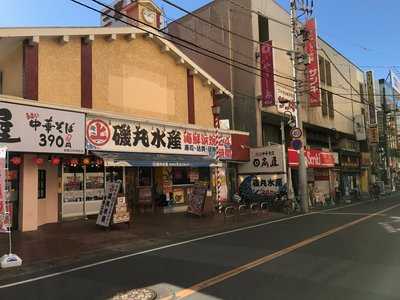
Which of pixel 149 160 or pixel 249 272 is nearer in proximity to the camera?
pixel 249 272

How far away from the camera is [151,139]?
19.5m

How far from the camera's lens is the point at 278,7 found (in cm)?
3112

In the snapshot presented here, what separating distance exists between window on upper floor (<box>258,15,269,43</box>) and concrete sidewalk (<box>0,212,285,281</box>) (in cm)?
1376

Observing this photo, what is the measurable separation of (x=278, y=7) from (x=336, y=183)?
664 inches

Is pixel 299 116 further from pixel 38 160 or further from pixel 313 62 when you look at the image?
pixel 38 160

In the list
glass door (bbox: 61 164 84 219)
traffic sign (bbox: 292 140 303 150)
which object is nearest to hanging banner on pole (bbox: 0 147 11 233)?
glass door (bbox: 61 164 84 219)

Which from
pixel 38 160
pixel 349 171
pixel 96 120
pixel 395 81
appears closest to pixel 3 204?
pixel 38 160

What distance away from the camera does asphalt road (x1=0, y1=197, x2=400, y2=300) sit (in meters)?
7.00

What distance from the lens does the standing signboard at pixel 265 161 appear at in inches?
994

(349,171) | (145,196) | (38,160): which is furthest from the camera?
(349,171)

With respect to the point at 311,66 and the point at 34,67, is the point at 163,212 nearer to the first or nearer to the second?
the point at 34,67

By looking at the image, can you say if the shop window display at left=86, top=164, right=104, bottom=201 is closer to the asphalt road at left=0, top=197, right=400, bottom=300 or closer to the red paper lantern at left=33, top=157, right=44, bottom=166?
the red paper lantern at left=33, top=157, right=44, bottom=166

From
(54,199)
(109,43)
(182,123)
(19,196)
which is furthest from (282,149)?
(19,196)

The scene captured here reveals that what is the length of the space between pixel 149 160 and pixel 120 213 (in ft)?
10.2
